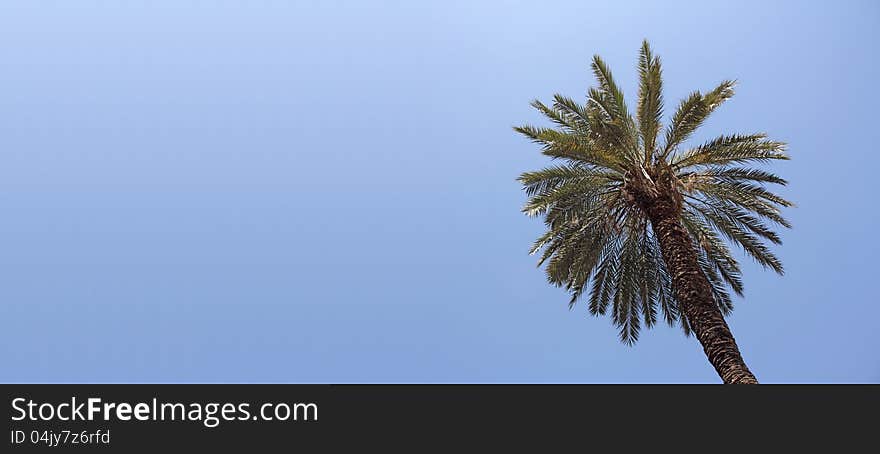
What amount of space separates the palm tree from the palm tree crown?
27 mm

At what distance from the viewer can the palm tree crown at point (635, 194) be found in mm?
13070

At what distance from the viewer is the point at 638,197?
41.1 feet

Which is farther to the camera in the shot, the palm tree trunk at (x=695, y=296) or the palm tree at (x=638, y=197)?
the palm tree at (x=638, y=197)

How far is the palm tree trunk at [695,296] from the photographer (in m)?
9.76

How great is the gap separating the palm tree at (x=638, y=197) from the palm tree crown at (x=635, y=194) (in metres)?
0.03

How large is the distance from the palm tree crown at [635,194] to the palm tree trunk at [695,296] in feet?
1.21

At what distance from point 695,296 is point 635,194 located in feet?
9.66

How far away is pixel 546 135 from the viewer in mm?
13547

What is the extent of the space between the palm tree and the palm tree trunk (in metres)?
0.06

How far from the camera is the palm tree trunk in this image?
9.76 metres

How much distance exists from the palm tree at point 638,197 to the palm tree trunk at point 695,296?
0.19ft

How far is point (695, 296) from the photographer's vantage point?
424 inches

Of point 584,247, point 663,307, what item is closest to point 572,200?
point 584,247

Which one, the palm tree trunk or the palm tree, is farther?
the palm tree
